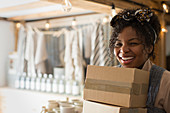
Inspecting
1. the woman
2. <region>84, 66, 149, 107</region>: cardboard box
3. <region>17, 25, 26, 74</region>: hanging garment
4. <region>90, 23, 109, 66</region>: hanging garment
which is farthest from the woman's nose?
<region>17, 25, 26, 74</region>: hanging garment

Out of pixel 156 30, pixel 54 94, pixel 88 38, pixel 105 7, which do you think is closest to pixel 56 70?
pixel 54 94

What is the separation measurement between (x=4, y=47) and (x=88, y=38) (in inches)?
80.1

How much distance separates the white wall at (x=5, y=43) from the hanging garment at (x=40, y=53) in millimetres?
857

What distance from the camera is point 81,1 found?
2.81 meters

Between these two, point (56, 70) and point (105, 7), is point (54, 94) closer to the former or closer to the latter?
point (56, 70)

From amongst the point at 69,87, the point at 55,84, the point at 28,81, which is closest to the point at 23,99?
the point at 28,81

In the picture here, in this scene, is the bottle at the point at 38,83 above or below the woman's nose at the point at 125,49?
below

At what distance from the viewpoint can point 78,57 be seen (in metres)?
4.07

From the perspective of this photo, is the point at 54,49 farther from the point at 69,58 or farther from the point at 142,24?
the point at 142,24

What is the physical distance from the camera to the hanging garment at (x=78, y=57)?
4.05 meters

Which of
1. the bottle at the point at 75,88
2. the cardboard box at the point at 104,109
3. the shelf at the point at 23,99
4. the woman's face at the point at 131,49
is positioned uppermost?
the woman's face at the point at 131,49

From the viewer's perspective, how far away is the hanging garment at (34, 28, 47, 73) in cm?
461

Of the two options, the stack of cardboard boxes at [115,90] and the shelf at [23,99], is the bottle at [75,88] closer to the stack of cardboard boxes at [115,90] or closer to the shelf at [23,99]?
the shelf at [23,99]

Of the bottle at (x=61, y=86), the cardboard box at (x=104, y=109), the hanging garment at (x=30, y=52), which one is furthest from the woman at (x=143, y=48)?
the hanging garment at (x=30, y=52)
